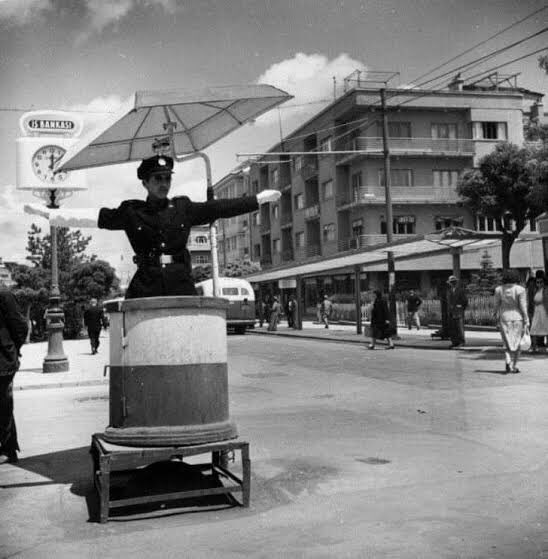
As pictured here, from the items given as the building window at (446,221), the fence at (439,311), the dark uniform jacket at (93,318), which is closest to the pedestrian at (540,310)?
the fence at (439,311)

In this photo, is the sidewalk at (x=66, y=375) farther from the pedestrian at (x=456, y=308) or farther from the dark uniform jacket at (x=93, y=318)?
the pedestrian at (x=456, y=308)

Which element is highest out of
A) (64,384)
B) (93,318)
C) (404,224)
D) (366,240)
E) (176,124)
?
(404,224)

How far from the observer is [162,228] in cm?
480

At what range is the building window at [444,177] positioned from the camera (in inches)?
1793

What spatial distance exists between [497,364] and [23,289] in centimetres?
2096

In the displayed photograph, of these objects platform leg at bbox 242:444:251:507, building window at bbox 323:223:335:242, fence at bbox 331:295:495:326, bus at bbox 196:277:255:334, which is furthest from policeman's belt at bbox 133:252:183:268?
building window at bbox 323:223:335:242

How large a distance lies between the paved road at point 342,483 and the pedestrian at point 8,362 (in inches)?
8.7

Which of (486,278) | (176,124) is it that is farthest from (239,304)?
(176,124)

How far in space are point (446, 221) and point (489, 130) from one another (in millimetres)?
6505

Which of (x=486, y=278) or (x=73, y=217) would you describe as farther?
(x=486, y=278)

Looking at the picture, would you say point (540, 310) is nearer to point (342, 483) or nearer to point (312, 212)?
point (342, 483)

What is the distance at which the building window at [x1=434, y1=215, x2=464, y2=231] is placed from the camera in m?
45.2

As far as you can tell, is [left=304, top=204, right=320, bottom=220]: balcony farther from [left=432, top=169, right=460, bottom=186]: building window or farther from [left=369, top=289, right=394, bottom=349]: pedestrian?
[left=369, top=289, right=394, bottom=349]: pedestrian

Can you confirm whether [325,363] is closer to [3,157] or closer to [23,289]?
[3,157]
